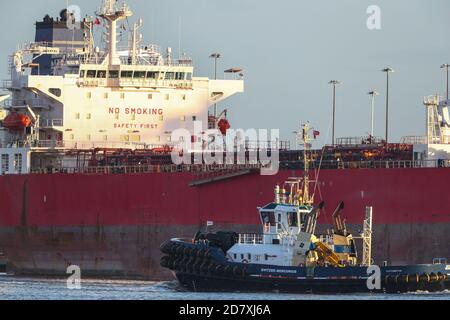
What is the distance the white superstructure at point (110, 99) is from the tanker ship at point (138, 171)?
0.04 metres

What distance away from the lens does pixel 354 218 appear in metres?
57.6

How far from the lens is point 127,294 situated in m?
53.4

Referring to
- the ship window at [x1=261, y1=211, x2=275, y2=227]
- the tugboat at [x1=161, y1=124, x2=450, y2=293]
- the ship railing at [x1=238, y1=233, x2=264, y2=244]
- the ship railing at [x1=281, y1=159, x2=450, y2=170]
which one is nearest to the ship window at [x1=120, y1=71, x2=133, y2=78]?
the ship railing at [x1=281, y1=159, x2=450, y2=170]

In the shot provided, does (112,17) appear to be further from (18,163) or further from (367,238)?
(367,238)

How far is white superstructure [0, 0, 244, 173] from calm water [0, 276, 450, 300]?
8.26 metres

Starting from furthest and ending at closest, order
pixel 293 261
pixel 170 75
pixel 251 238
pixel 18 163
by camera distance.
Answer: pixel 170 75, pixel 18 163, pixel 251 238, pixel 293 261

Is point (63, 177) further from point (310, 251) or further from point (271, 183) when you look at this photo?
point (310, 251)

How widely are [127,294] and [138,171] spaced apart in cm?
1025

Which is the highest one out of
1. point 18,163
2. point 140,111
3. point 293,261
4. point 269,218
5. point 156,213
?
point 140,111

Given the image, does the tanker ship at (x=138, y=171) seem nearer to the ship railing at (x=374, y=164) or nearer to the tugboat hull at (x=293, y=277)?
the ship railing at (x=374, y=164)

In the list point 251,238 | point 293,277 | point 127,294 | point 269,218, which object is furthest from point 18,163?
point 293,277
